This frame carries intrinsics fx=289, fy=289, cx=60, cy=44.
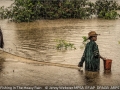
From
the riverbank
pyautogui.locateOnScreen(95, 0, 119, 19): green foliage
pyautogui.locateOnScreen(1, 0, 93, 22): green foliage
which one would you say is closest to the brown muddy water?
the riverbank

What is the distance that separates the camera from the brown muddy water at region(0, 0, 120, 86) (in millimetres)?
7421

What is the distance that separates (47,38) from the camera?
1372cm

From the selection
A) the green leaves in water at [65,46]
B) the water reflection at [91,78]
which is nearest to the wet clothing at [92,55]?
the water reflection at [91,78]

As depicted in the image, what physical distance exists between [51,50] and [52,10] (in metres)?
7.99

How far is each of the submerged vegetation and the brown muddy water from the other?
1.79 feet

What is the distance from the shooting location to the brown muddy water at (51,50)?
7.42 meters

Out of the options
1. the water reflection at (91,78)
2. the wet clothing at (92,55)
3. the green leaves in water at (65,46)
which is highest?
the wet clothing at (92,55)

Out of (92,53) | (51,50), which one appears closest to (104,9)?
(51,50)

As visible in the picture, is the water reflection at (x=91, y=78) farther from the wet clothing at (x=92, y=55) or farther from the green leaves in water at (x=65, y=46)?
the green leaves in water at (x=65, y=46)

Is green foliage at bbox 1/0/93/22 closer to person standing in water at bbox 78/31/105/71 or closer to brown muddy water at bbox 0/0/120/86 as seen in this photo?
brown muddy water at bbox 0/0/120/86

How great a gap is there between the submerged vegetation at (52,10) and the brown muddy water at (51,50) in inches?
21.5

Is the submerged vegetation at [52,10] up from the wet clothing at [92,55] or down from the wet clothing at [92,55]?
up

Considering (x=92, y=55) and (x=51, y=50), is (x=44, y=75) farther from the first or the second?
(x=51, y=50)

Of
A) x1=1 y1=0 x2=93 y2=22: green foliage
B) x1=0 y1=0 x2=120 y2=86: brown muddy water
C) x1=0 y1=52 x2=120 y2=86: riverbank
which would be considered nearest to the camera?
x1=0 y1=52 x2=120 y2=86: riverbank
